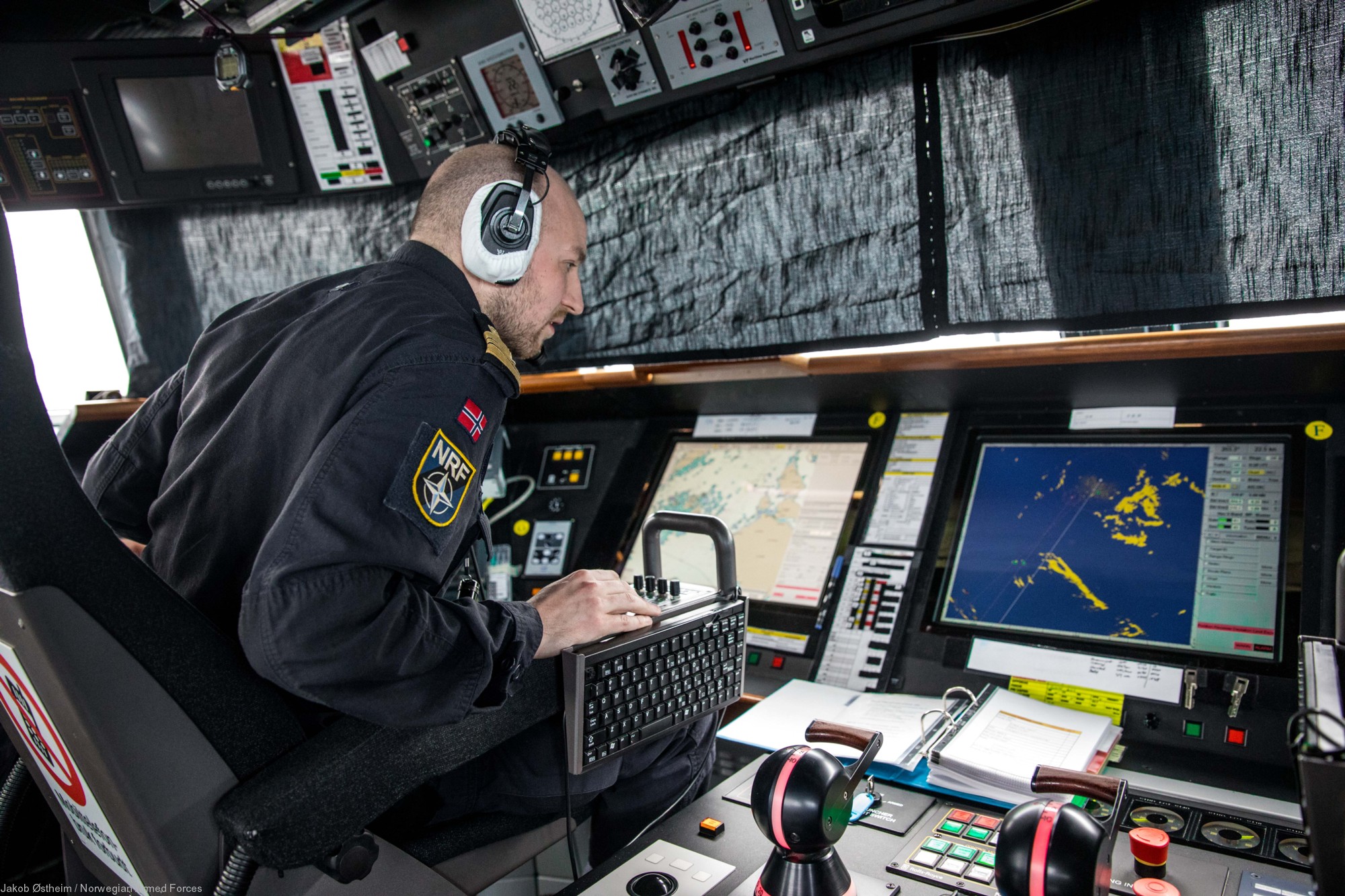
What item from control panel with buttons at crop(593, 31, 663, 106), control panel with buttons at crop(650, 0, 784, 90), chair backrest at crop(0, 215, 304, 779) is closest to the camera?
chair backrest at crop(0, 215, 304, 779)

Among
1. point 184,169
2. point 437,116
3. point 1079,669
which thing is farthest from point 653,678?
point 184,169

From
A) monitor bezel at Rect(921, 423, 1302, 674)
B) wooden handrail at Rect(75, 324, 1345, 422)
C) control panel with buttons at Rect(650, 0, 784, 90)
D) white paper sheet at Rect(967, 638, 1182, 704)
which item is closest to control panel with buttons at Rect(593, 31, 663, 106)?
control panel with buttons at Rect(650, 0, 784, 90)

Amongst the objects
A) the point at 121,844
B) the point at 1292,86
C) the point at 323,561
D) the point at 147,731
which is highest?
the point at 1292,86

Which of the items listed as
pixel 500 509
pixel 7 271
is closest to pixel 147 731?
pixel 7 271

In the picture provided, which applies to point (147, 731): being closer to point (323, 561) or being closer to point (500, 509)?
point (323, 561)

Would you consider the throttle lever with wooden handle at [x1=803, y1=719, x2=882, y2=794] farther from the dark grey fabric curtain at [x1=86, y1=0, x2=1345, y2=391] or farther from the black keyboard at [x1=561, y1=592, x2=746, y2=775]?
→ the dark grey fabric curtain at [x1=86, y1=0, x2=1345, y2=391]

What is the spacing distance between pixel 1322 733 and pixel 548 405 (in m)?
1.97

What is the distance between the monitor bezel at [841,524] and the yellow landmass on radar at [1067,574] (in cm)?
36

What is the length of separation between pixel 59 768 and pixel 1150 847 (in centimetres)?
118

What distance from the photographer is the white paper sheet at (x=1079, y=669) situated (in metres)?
1.36

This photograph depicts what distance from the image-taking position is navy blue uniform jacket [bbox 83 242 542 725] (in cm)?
85

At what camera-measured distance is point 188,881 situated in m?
0.80

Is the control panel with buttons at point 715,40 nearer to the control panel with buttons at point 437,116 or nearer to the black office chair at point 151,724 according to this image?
the control panel with buttons at point 437,116

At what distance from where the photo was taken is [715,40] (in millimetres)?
1793
